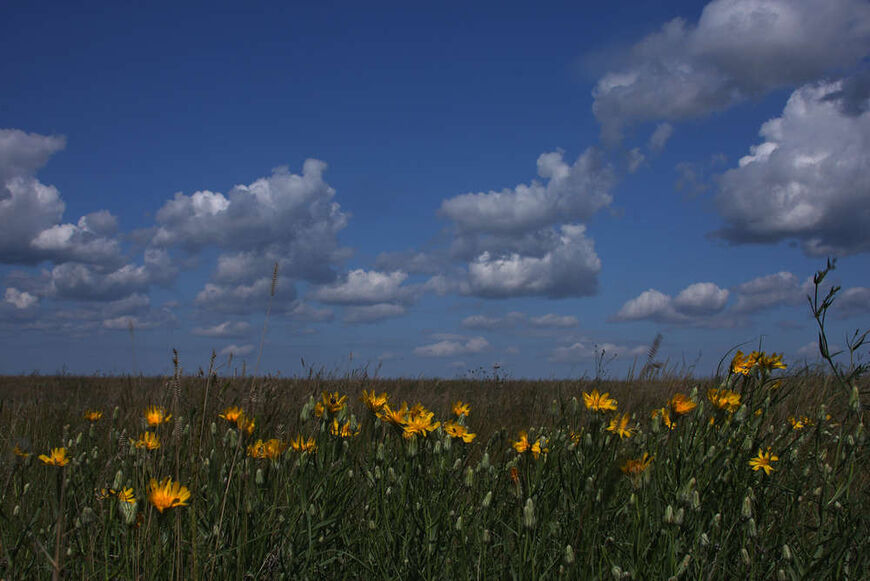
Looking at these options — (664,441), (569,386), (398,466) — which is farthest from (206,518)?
(569,386)

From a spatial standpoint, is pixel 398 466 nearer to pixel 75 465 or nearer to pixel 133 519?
pixel 133 519

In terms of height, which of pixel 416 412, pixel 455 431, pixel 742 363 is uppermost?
pixel 742 363

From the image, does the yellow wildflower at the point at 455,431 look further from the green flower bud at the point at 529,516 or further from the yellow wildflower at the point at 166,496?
the yellow wildflower at the point at 166,496

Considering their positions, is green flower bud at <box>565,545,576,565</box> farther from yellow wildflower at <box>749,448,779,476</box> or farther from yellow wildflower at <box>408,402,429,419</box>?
yellow wildflower at <box>749,448,779,476</box>

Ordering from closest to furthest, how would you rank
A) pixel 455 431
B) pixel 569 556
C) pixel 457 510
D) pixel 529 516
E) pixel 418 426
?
pixel 569 556
pixel 529 516
pixel 418 426
pixel 457 510
pixel 455 431

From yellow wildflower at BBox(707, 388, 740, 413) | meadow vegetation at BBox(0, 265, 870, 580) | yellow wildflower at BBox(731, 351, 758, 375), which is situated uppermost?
yellow wildflower at BBox(731, 351, 758, 375)

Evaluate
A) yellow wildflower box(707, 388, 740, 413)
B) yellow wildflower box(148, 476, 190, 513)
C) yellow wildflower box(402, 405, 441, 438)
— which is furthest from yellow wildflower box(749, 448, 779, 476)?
yellow wildflower box(148, 476, 190, 513)

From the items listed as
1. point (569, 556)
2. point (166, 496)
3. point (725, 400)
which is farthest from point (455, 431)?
point (166, 496)

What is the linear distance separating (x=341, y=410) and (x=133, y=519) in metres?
0.97

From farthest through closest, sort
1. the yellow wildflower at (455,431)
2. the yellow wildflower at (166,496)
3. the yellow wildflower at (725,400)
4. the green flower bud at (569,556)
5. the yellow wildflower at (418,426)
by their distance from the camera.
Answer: the yellow wildflower at (455,431) → the yellow wildflower at (725,400) → the yellow wildflower at (418,426) → the yellow wildflower at (166,496) → the green flower bud at (569,556)

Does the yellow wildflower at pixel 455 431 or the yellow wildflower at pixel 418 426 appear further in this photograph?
the yellow wildflower at pixel 455 431

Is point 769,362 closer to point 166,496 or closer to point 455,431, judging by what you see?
point 455,431

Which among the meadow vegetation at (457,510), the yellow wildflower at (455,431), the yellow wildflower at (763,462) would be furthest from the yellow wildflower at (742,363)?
the yellow wildflower at (455,431)

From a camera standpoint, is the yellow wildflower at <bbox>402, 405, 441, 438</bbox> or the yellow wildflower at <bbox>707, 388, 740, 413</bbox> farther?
the yellow wildflower at <bbox>707, 388, 740, 413</bbox>
